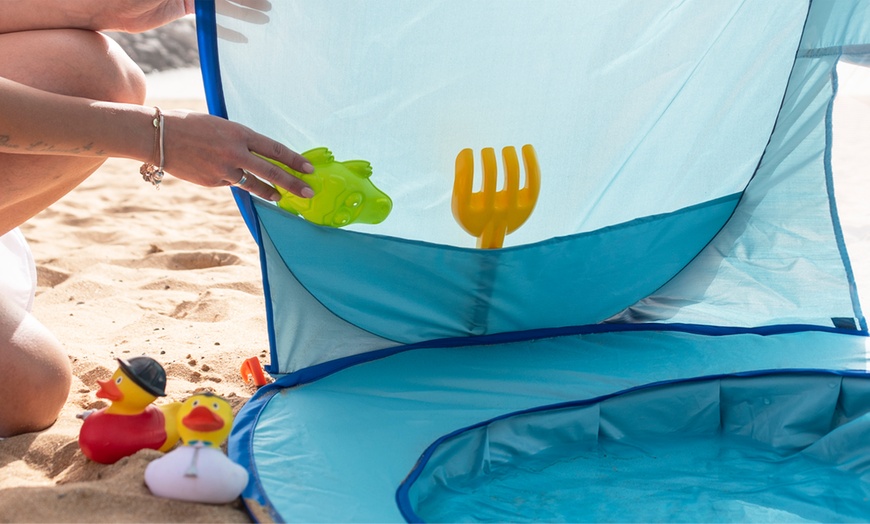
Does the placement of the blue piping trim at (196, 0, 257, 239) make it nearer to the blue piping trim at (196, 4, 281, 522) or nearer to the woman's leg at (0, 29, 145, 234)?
the blue piping trim at (196, 4, 281, 522)

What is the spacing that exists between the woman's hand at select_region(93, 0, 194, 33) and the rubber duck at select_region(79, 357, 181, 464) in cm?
52

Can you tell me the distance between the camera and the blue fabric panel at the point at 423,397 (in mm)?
968

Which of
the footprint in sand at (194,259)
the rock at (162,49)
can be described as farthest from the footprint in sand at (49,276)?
the rock at (162,49)

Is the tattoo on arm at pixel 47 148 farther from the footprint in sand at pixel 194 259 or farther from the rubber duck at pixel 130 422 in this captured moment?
the footprint in sand at pixel 194 259

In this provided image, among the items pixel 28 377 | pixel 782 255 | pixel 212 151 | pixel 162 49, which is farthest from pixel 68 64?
pixel 162 49

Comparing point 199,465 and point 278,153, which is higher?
point 278,153

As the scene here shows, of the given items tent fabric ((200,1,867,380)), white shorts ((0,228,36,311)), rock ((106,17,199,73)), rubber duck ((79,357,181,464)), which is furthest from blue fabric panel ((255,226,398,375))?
rock ((106,17,199,73))

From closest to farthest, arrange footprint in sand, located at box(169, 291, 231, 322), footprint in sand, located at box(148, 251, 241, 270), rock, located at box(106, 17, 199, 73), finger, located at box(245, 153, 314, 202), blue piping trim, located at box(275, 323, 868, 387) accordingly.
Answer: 1. finger, located at box(245, 153, 314, 202)
2. blue piping trim, located at box(275, 323, 868, 387)
3. footprint in sand, located at box(169, 291, 231, 322)
4. footprint in sand, located at box(148, 251, 241, 270)
5. rock, located at box(106, 17, 199, 73)

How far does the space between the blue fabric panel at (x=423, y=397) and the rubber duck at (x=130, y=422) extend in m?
0.09

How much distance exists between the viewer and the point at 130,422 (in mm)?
967

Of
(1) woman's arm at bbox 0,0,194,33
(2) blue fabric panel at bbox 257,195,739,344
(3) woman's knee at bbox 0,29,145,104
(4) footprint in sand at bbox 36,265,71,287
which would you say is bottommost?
(4) footprint in sand at bbox 36,265,71,287

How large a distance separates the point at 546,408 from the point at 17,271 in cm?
78

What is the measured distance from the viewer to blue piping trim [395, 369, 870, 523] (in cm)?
95

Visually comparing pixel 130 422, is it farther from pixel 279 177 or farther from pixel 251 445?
pixel 279 177
